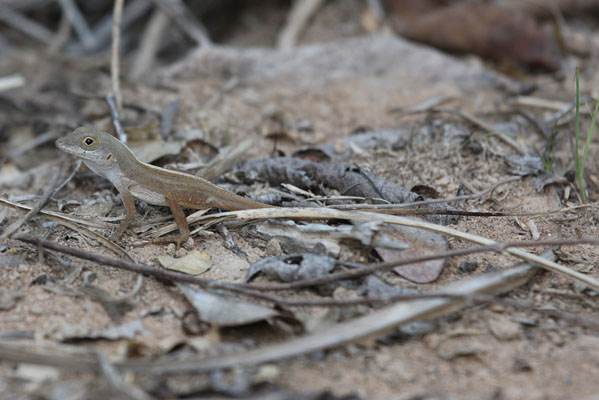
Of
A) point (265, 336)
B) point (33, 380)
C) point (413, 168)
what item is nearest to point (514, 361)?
point (265, 336)

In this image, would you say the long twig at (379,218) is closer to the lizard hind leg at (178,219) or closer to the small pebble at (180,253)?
the lizard hind leg at (178,219)

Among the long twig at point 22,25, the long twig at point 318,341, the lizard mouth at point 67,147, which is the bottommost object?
the long twig at point 318,341

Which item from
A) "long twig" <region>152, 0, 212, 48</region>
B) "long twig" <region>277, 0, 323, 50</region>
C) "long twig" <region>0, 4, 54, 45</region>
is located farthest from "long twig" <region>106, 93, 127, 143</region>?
"long twig" <region>0, 4, 54, 45</region>

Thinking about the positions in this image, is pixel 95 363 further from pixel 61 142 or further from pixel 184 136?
pixel 184 136

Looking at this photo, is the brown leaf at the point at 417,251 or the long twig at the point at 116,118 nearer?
the brown leaf at the point at 417,251

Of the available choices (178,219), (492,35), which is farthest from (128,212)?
(492,35)

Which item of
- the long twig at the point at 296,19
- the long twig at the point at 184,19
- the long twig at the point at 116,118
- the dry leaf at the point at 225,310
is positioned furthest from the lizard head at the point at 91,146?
the long twig at the point at 296,19

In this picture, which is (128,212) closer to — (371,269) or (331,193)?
(331,193)
